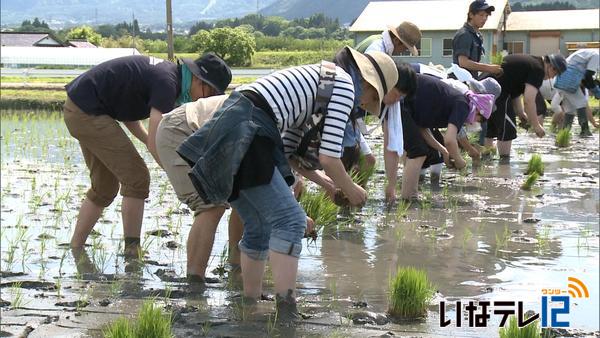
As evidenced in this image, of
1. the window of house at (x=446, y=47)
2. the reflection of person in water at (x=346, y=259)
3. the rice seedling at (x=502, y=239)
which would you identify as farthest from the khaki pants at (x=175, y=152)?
the window of house at (x=446, y=47)

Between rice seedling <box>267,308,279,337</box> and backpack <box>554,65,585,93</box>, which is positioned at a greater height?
backpack <box>554,65,585,93</box>

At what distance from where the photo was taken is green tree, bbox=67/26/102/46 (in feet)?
165

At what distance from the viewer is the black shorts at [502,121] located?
901 centimetres

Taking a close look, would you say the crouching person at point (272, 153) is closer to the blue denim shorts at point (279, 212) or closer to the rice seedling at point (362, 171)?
the blue denim shorts at point (279, 212)

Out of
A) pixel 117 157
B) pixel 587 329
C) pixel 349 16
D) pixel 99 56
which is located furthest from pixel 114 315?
pixel 349 16

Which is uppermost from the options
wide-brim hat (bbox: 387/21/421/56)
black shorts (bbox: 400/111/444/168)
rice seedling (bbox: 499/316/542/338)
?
wide-brim hat (bbox: 387/21/421/56)

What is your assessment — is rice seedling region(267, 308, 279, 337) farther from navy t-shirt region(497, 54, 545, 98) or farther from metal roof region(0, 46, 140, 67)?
metal roof region(0, 46, 140, 67)

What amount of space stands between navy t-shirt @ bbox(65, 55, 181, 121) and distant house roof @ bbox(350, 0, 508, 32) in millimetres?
34693

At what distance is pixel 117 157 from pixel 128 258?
0.59 metres

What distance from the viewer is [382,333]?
3.56m

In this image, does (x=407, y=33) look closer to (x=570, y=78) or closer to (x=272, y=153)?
(x=272, y=153)

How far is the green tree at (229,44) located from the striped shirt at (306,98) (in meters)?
36.2

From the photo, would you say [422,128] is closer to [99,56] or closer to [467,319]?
[467,319]

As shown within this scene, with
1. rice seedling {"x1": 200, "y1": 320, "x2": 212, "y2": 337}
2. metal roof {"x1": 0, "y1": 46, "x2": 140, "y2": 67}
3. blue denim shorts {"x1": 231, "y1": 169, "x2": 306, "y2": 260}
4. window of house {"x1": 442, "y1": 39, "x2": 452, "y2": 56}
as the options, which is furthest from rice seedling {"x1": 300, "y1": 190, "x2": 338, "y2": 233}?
window of house {"x1": 442, "y1": 39, "x2": 452, "y2": 56}
